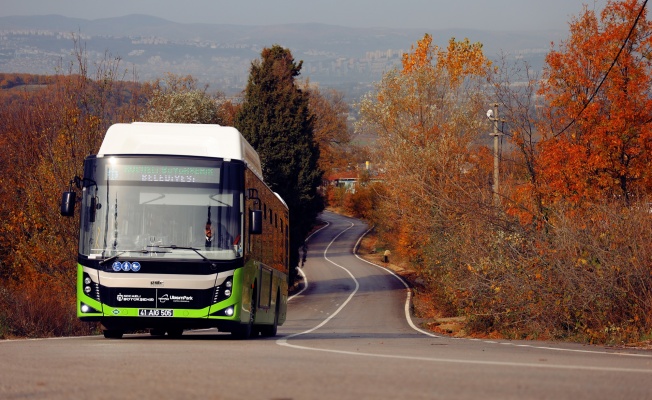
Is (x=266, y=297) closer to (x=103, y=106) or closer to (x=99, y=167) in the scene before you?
(x=99, y=167)

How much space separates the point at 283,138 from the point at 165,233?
47.2m

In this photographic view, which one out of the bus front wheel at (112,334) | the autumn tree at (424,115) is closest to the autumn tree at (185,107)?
the autumn tree at (424,115)

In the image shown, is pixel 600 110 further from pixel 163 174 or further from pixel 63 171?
pixel 163 174

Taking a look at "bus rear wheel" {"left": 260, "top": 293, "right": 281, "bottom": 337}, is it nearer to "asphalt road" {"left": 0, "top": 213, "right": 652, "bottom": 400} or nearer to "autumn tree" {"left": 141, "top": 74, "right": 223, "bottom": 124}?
"asphalt road" {"left": 0, "top": 213, "right": 652, "bottom": 400}

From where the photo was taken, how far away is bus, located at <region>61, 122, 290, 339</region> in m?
15.5

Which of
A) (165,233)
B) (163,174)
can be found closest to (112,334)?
(165,233)

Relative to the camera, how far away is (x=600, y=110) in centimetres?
3444

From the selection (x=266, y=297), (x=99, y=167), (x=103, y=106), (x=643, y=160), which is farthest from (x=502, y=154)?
(x=99, y=167)

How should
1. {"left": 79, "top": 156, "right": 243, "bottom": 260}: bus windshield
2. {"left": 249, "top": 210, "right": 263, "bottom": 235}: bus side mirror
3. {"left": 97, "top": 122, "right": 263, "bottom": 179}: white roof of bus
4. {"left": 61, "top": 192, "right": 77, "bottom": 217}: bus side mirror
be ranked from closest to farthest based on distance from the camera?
{"left": 61, "top": 192, "right": 77, "bottom": 217}: bus side mirror, {"left": 79, "top": 156, "right": 243, "bottom": 260}: bus windshield, {"left": 249, "top": 210, "right": 263, "bottom": 235}: bus side mirror, {"left": 97, "top": 122, "right": 263, "bottom": 179}: white roof of bus

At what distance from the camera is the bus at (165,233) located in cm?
1552

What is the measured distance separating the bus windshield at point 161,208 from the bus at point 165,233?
16 mm

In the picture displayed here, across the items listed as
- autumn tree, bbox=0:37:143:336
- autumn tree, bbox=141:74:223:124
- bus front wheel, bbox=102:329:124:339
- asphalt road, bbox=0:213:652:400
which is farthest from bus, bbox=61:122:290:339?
autumn tree, bbox=141:74:223:124

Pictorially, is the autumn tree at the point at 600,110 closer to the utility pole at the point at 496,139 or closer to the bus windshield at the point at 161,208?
the utility pole at the point at 496,139

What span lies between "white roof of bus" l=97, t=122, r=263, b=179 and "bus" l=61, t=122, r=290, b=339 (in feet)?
0.07
